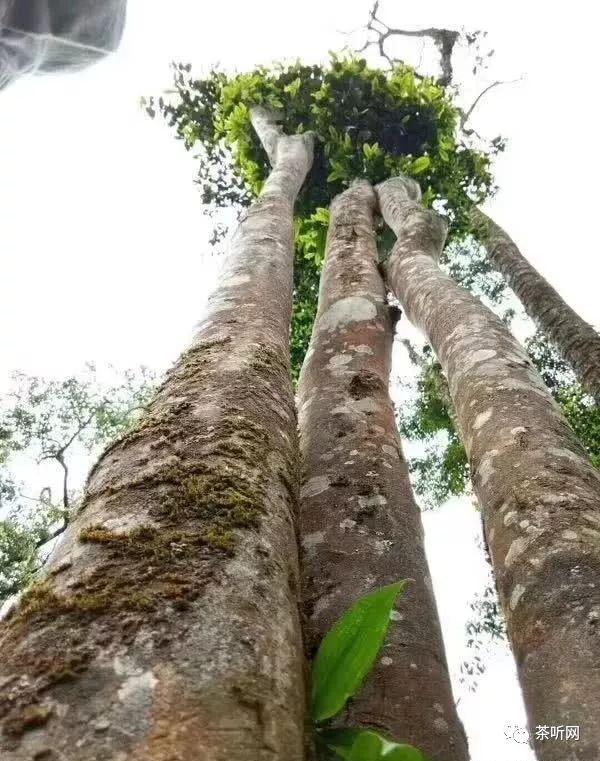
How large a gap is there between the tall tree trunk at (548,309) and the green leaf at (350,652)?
5.21 m

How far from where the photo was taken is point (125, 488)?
1643mm

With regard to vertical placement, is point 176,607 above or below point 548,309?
below

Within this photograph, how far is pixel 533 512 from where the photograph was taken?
2.34 metres

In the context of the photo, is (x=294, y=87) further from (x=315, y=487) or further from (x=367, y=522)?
(x=367, y=522)

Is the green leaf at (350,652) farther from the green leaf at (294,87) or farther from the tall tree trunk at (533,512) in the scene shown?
the green leaf at (294,87)

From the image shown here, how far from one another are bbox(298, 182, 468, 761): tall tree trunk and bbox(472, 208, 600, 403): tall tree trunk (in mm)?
2943

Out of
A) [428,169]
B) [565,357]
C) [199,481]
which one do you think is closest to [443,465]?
[565,357]

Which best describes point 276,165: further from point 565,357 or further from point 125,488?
point 125,488

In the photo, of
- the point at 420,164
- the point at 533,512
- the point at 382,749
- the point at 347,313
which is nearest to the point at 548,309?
the point at 420,164

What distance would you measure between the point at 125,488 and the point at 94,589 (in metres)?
0.38

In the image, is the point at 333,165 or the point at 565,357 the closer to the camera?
the point at 565,357

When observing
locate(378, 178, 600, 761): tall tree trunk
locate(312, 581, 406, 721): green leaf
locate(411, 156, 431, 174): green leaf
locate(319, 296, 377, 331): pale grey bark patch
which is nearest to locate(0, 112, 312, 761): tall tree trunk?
locate(312, 581, 406, 721): green leaf

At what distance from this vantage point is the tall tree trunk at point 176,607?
3.33 feet

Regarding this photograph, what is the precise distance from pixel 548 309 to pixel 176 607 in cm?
688
